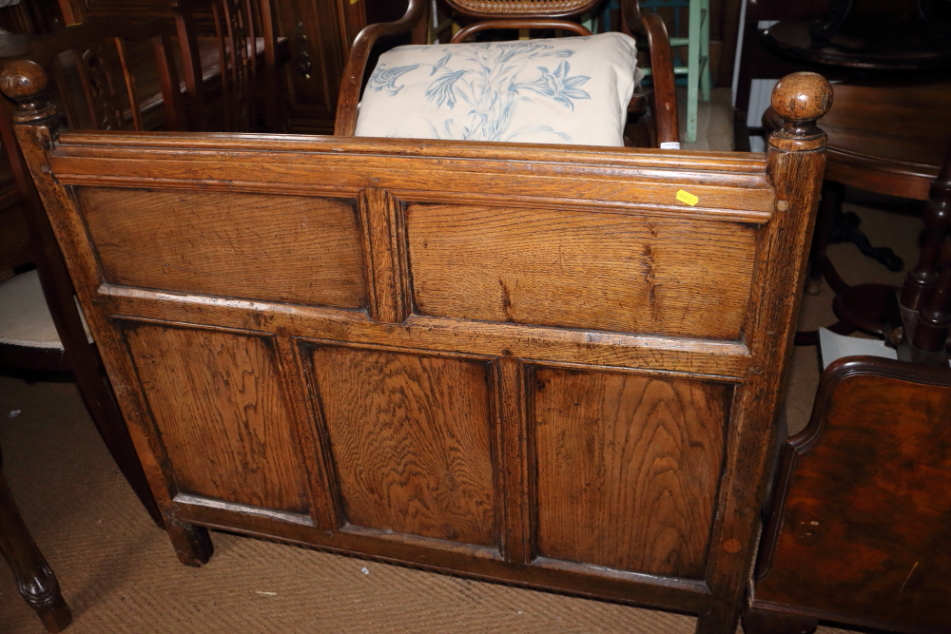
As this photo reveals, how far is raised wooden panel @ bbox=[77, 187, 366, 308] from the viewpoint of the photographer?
43.6 inches

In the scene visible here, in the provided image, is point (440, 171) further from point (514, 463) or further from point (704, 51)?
point (704, 51)

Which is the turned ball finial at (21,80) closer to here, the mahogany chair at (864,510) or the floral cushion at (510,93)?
the floral cushion at (510,93)

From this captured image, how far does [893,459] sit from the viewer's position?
109cm

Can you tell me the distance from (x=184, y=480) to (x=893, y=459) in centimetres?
121

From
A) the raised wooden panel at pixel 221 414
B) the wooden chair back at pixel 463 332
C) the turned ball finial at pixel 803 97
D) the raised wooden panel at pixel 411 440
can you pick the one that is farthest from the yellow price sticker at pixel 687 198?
the raised wooden panel at pixel 221 414

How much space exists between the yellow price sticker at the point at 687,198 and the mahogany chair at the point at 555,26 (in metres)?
0.57

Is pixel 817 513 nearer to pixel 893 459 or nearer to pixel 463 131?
pixel 893 459

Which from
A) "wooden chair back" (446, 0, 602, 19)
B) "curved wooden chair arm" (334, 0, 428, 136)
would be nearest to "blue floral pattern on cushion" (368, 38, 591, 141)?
Answer: "curved wooden chair arm" (334, 0, 428, 136)

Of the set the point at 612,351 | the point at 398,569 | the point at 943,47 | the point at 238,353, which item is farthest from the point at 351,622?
the point at 943,47

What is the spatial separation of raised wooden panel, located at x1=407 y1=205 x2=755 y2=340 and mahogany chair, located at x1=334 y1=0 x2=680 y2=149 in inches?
21.3

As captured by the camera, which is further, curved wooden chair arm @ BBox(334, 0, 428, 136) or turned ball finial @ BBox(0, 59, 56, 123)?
curved wooden chair arm @ BBox(334, 0, 428, 136)

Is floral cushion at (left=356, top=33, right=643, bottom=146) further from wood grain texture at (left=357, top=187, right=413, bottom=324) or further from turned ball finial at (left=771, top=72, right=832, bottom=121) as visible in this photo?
turned ball finial at (left=771, top=72, right=832, bottom=121)

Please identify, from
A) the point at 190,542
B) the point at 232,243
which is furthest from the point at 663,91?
the point at 190,542

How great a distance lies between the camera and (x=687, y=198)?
3.09 feet
